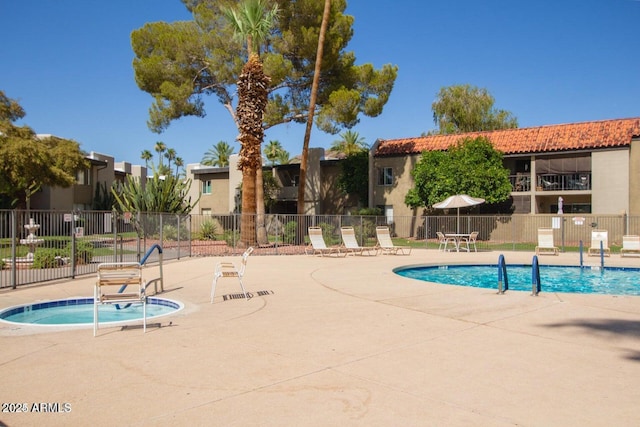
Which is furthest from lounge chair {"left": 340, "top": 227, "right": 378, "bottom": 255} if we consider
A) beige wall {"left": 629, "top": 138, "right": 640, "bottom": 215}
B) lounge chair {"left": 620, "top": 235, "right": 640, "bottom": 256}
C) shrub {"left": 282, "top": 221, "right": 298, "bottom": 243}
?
beige wall {"left": 629, "top": 138, "right": 640, "bottom": 215}

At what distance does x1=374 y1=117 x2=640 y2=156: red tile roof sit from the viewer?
32500 millimetres

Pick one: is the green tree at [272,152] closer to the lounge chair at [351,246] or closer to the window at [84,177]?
the window at [84,177]

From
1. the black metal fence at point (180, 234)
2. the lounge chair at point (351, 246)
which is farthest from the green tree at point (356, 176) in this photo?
the lounge chair at point (351, 246)

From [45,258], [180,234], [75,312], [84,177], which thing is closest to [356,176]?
[180,234]

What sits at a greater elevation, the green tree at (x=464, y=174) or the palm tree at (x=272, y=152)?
the palm tree at (x=272, y=152)

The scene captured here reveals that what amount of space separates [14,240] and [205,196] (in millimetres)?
36806

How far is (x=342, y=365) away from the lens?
606cm

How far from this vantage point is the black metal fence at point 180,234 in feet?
46.6

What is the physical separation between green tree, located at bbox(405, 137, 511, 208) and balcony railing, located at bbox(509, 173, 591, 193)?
5.52 ft

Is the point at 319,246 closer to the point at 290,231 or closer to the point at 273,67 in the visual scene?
the point at 290,231

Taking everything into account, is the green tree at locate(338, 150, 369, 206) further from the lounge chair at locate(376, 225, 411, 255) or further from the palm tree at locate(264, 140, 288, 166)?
the palm tree at locate(264, 140, 288, 166)

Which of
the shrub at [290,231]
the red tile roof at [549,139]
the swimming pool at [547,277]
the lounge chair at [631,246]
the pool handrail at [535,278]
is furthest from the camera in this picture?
the red tile roof at [549,139]

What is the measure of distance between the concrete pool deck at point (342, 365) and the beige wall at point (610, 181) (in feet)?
79.7

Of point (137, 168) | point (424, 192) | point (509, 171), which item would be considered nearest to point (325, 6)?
point (424, 192)
